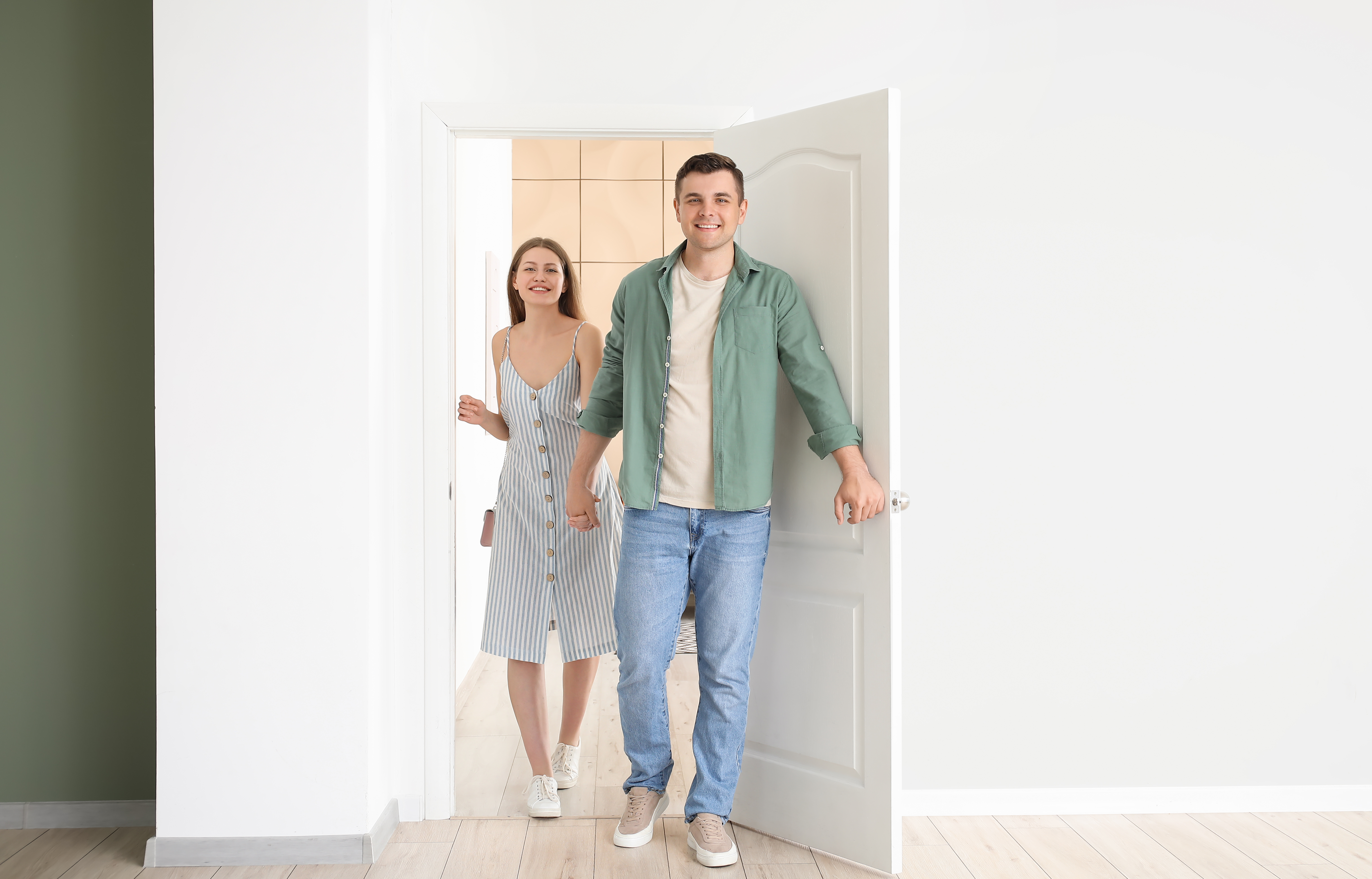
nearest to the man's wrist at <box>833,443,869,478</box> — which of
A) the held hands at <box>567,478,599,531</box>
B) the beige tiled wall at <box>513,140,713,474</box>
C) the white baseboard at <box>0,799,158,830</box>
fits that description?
the held hands at <box>567,478,599,531</box>

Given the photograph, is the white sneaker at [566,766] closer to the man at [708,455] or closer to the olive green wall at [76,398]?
the man at [708,455]

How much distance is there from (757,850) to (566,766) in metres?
0.73

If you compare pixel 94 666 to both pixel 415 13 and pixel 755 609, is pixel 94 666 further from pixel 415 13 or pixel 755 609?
pixel 415 13

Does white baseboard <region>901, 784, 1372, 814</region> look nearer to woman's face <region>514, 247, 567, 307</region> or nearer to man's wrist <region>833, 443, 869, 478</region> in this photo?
man's wrist <region>833, 443, 869, 478</region>

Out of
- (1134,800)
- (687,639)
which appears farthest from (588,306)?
(1134,800)

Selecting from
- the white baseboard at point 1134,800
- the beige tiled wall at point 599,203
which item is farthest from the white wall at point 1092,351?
the beige tiled wall at point 599,203

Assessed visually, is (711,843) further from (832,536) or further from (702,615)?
(832,536)

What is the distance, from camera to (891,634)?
1950 millimetres

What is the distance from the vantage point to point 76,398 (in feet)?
7.45

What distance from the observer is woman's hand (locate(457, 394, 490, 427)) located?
2539mm

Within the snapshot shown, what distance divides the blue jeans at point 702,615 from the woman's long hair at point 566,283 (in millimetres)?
808

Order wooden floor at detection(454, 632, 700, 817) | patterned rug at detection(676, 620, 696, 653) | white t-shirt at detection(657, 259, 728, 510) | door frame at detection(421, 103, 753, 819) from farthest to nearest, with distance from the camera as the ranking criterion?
patterned rug at detection(676, 620, 696, 653) → wooden floor at detection(454, 632, 700, 817) → door frame at detection(421, 103, 753, 819) → white t-shirt at detection(657, 259, 728, 510)

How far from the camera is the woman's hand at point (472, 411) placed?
8.33 feet

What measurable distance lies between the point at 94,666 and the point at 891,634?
80.8 inches
